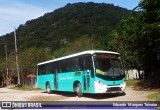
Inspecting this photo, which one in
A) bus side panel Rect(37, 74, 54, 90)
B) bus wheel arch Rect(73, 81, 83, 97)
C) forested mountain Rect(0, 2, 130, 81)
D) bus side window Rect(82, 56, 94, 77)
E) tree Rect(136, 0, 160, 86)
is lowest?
bus wheel arch Rect(73, 81, 83, 97)

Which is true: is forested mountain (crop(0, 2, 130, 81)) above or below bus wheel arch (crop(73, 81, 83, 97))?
above

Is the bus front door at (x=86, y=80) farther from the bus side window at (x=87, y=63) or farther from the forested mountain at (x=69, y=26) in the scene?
the forested mountain at (x=69, y=26)

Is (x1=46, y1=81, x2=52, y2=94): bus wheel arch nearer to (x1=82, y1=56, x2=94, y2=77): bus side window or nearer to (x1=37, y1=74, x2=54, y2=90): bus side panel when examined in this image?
(x1=37, y1=74, x2=54, y2=90): bus side panel

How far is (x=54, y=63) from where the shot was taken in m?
27.1

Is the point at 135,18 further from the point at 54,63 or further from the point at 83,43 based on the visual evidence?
the point at 83,43

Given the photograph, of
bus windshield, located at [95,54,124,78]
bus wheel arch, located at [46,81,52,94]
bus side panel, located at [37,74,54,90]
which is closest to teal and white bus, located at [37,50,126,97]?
bus windshield, located at [95,54,124,78]

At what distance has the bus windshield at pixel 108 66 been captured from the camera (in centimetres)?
2011

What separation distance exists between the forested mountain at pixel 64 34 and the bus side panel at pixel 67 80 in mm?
29011

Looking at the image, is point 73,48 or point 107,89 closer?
point 107,89

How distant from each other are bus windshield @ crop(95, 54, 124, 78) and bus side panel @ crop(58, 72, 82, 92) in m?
2.16

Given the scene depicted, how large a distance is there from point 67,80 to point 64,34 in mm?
66089

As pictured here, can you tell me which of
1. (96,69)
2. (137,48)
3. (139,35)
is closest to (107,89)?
(96,69)

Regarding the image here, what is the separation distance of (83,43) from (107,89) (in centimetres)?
4734

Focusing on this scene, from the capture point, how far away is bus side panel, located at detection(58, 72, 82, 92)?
2275 centimetres
